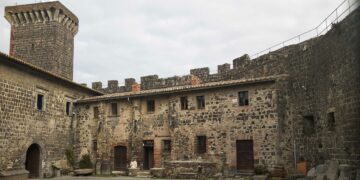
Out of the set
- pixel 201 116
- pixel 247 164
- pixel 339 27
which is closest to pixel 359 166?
pixel 339 27

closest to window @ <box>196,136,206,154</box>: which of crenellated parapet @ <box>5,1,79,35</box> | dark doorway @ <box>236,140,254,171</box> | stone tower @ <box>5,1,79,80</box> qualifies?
dark doorway @ <box>236,140,254,171</box>

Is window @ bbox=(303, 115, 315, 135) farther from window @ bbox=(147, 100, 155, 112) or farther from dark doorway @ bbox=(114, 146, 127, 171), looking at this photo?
dark doorway @ bbox=(114, 146, 127, 171)

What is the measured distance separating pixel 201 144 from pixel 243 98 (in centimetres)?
375

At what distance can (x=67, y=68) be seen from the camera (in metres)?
31.7

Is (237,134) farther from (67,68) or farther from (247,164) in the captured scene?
(67,68)

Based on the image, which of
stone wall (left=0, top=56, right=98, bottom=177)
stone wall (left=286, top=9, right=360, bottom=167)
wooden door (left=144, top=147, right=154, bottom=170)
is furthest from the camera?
wooden door (left=144, top=147, right=154, bottom=170)

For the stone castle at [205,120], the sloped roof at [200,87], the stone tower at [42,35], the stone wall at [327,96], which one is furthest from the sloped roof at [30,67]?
the stone wall at [327,96]

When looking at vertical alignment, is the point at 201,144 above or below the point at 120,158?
above

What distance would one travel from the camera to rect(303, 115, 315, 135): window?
18.0 m

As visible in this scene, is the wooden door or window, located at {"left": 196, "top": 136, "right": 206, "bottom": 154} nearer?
window, located at {"left": 196, "top": 136, "right": 206, "bottom": 154}

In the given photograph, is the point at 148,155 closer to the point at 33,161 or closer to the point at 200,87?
the point at 200,87

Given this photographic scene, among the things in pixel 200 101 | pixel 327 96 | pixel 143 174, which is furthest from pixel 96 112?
pixel 327 96

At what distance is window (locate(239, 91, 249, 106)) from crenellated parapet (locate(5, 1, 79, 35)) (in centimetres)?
1899

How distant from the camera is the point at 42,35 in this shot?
30.6 metres
